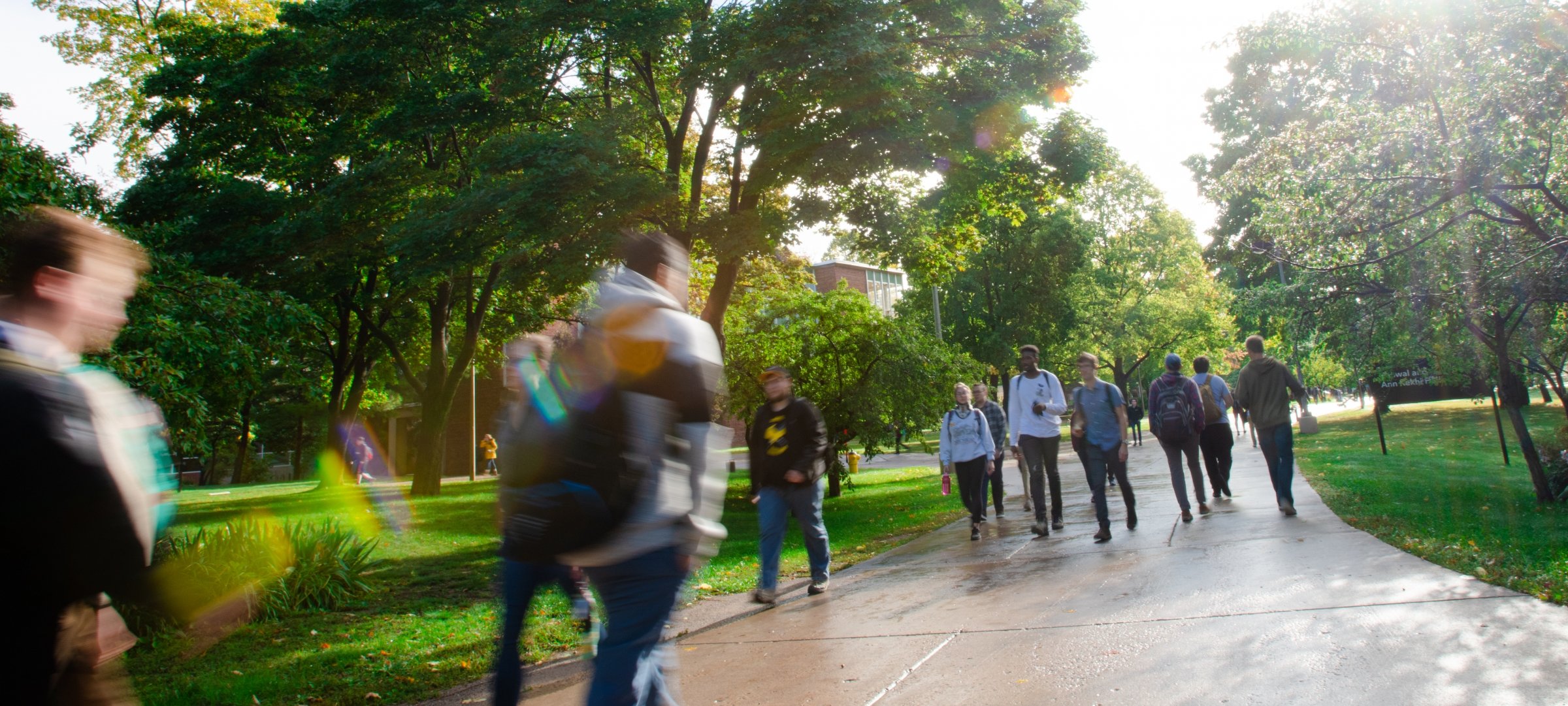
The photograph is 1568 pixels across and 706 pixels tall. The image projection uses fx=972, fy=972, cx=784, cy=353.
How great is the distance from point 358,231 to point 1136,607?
638 inches

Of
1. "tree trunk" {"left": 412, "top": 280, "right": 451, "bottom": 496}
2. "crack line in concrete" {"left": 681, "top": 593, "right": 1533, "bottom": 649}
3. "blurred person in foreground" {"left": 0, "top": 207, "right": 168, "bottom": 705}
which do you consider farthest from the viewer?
"tree trunk" {"left": 412, "top": 280, "right": 451, "bottom": 496}

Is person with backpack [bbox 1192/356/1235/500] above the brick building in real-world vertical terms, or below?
below

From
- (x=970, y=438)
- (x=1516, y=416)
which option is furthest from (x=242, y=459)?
(x=1516, y=416)

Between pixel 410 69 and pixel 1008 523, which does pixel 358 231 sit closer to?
pixel 410 69

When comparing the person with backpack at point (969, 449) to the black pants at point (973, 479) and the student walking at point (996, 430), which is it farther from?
the student walking at point (996, 430)

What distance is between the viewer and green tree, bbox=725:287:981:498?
1769cm

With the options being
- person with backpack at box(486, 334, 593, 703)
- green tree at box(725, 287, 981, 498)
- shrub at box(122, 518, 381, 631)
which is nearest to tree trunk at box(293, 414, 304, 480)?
green tree at box(725, 287, 981, 498)

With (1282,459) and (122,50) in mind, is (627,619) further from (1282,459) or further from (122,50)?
(122,50)

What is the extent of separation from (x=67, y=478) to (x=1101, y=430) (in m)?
8.42

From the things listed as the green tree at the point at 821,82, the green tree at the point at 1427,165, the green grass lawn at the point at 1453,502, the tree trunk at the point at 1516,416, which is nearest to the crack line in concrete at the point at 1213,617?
the green grass lawn at the point at 1453,502

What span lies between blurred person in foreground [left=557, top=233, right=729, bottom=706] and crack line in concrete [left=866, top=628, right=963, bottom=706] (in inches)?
64.2

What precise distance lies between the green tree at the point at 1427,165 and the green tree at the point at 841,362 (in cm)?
683

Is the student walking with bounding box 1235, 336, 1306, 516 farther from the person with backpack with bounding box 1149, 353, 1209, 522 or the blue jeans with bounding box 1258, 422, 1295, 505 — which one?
the person with backpack with bounding box 1149, 353, 1209, 522

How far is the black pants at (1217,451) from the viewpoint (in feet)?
36.0
